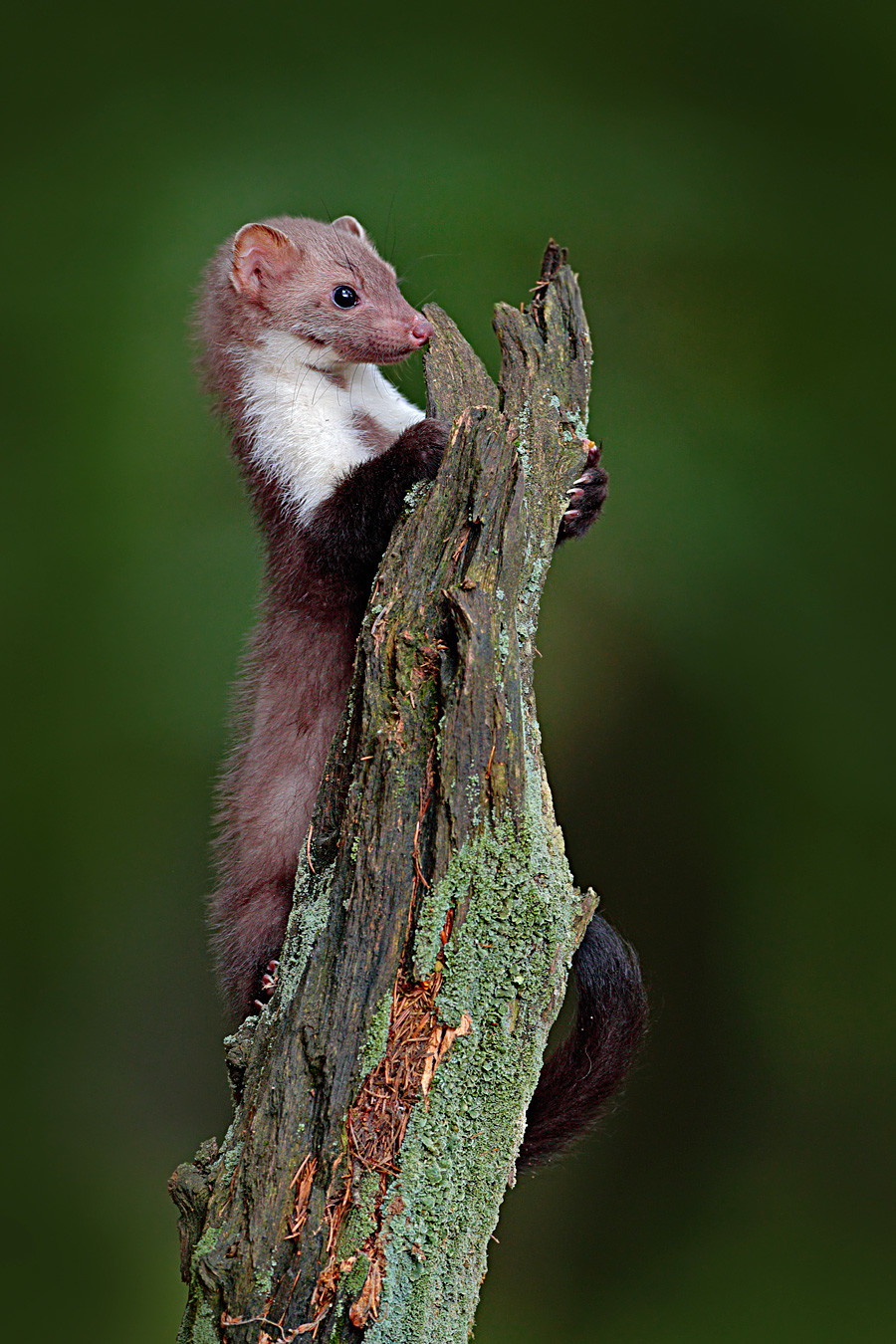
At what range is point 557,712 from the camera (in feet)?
12.3

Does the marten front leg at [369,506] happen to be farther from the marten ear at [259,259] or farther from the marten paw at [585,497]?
the marten ear at [259,259]

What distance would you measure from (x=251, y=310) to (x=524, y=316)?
75 cm

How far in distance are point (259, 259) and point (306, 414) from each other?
14.4 inches

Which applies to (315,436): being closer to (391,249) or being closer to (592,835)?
(391,249)

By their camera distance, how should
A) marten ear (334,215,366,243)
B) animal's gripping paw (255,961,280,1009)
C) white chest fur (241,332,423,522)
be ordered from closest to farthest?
animal's gripping paw (255,961,280,1009) < white chest fur (241,332,423,522) < marten ear (334,215,366,243)

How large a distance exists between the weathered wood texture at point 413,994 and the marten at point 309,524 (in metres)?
0.37

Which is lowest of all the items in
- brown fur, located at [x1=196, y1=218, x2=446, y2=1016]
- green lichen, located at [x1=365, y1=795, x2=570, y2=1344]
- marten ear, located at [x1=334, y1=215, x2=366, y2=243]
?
green lichen, located at [x1=365, y1=795, x2=570, y2=1344]

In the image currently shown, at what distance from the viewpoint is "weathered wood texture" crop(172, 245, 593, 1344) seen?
5.84ft

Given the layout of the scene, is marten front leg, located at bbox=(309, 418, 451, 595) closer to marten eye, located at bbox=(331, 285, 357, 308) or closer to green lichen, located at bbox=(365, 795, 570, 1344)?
marten eye, located at bbox=(331, 285, 357, 308)

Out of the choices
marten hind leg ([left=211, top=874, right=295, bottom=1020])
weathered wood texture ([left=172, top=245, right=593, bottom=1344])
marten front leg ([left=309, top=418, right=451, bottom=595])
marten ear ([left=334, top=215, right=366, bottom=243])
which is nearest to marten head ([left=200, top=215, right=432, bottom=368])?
marten ear ([left=334, top=215, right=366, bottom=243])

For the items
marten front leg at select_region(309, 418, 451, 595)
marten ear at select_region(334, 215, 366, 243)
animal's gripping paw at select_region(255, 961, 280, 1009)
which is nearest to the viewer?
marten front leg at select_region(309, 418, 451, 595)

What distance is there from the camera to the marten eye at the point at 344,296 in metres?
2.62

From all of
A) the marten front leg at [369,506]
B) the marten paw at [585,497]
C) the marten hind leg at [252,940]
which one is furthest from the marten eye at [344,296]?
the marten hind leg at [252,940]

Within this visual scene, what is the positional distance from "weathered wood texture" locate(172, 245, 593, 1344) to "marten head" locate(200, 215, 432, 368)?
0.72 m
